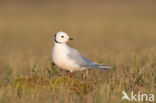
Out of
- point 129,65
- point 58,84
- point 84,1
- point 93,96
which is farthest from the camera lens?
point 84,1

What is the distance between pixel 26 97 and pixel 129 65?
442 centimetres

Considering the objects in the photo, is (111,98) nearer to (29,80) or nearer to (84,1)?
(29,80)

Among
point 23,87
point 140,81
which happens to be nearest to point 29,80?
point 23,87

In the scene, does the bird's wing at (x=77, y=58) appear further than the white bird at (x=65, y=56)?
Yes

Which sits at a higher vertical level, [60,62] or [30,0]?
[30,0]

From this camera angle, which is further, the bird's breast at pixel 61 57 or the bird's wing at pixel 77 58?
the bird's wing at pixel 77 58

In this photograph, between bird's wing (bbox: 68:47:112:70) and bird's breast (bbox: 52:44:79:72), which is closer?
bird's breast (bbox: 52:44:79:72)

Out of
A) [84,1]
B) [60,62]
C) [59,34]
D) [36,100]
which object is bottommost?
[36,100]

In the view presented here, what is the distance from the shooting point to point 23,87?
6145mm

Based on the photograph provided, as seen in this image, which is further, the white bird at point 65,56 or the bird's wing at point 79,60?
the bird's wing at point 79,60

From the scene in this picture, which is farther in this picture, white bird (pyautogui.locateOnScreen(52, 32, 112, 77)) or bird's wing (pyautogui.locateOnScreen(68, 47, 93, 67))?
bird's wing (pyautogui.locateOnScreen(68, 47, 93, 67))

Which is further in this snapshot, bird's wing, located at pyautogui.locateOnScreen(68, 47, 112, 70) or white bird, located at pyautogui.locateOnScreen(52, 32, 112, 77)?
bird's wing, located at pyautogui.locateOnScreen(68, 47, 112, 70)

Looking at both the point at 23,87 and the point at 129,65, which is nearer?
the point at 23,87

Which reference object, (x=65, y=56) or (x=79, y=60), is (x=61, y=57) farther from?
(x=79, y=60)
